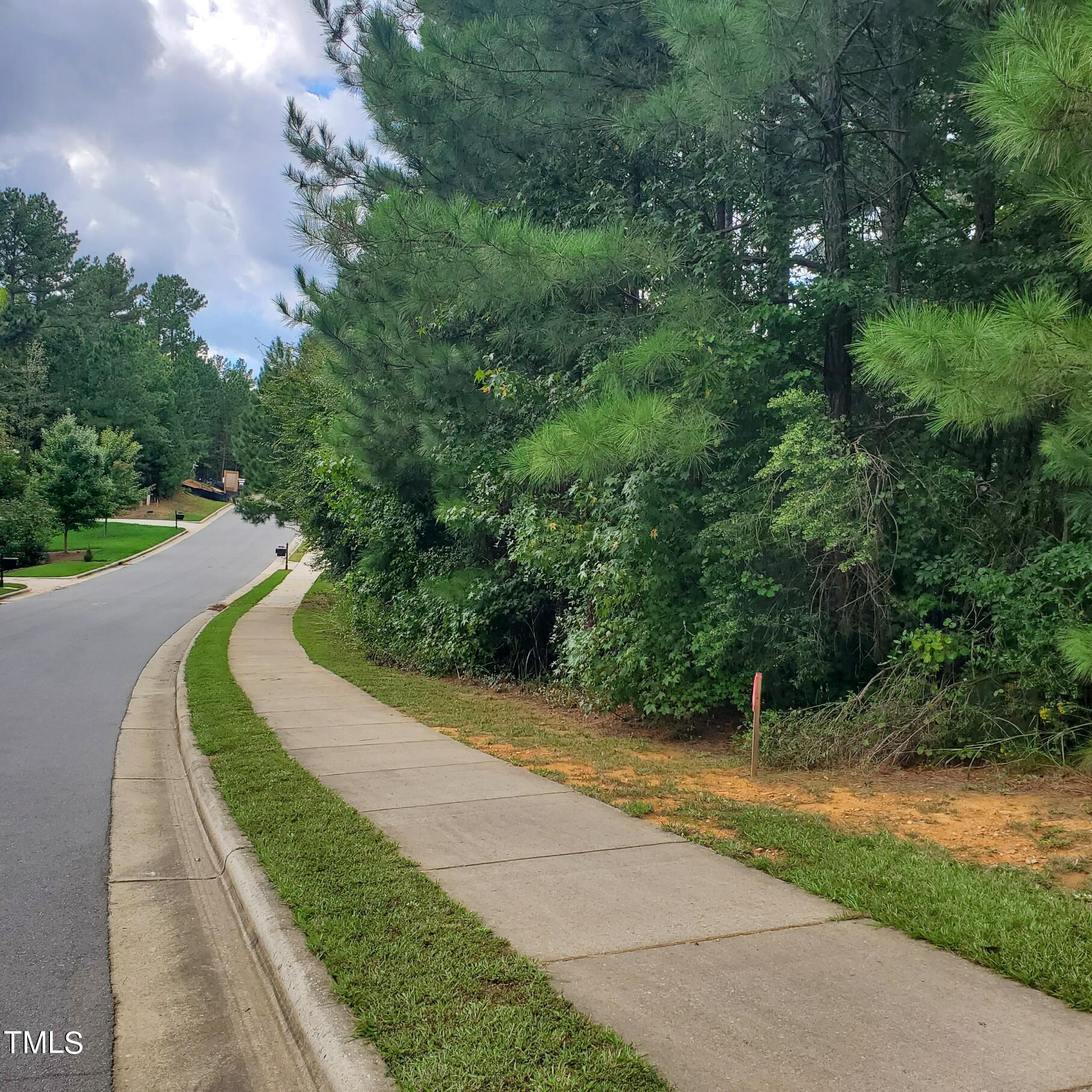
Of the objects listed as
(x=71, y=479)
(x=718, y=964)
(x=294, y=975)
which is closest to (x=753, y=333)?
(x=718, y=964)

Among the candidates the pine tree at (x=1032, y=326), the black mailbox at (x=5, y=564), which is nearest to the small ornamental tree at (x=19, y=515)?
the black mailbox at (x=5, y=564)

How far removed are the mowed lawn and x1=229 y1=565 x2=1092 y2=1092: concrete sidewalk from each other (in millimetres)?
35630

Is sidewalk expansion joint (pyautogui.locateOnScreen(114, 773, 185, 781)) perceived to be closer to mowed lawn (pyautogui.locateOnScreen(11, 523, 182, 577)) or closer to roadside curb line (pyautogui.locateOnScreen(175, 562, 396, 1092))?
roadside curb line (pyautogui.locateOnScreen(175, 562, 396, 1092))

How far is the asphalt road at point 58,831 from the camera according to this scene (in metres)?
3.70

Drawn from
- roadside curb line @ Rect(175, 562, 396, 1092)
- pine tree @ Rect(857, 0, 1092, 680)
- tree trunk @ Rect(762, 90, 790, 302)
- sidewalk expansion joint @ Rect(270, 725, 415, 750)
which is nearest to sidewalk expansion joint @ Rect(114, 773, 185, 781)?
sidewalk expansion joint @ Rect(270, 725, 415, 750)

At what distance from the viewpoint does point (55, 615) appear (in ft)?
74.2

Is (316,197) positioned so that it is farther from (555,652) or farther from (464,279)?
(555,652)

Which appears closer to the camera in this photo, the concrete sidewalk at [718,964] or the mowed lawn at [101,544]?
the concrete sidewalk at [718,964]

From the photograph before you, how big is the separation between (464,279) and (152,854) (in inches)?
232

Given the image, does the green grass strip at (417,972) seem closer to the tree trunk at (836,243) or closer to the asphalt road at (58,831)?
the asphalt road at (58,831)

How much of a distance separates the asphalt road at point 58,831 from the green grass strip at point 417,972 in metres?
0.89

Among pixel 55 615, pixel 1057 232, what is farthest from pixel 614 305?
pixel 55 615

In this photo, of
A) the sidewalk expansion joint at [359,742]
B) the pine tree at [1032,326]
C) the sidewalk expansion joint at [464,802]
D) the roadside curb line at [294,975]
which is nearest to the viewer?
the roadside curb line at [294,975]

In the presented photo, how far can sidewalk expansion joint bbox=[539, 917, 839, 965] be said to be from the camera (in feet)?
12.9
